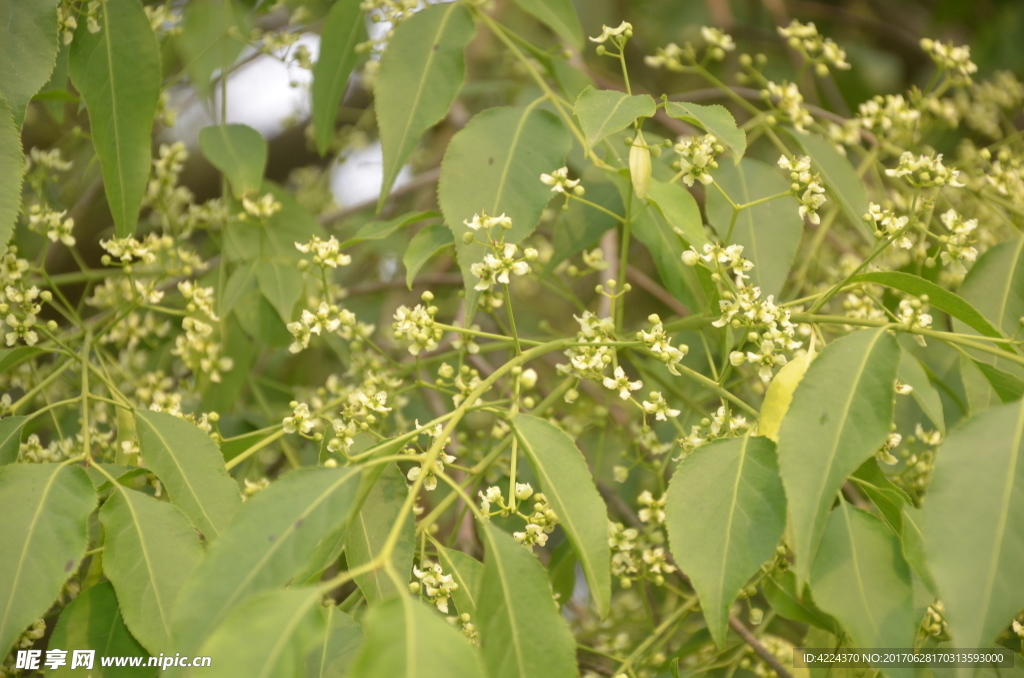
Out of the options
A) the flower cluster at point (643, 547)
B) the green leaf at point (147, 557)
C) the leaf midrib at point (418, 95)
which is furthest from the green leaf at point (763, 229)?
the green leaf at point (147, 557)

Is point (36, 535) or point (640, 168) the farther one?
point (640, 168)

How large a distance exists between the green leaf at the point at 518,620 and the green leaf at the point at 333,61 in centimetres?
80

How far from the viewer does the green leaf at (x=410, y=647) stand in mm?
576

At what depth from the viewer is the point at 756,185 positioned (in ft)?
3.91

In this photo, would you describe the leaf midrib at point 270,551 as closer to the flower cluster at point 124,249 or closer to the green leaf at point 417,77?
the green leaf at point 417,77

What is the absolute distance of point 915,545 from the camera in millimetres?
763

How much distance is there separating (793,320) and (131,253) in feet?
2.88

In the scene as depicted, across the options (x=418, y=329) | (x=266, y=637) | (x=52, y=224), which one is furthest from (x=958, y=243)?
(x=52, y=224)

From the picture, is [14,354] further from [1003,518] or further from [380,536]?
[1003,518]

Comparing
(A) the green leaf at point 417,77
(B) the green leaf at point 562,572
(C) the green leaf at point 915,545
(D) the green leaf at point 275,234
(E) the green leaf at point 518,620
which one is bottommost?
(B) the green leaf at point 562,572

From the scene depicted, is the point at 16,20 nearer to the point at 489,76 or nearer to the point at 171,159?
the point at 171,159

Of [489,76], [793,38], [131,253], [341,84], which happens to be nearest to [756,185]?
[793,38]

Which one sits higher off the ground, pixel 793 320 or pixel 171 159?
pixel 171 159

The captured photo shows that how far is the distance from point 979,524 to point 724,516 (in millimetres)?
209
